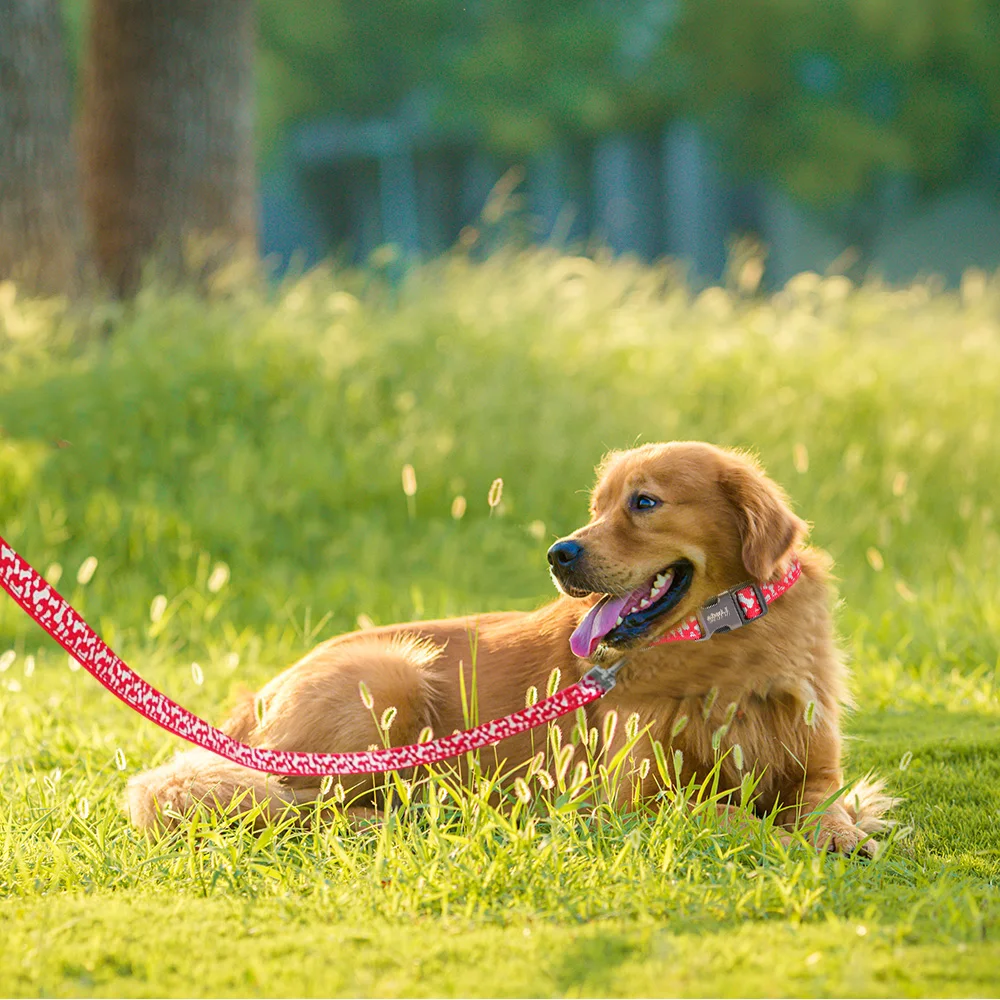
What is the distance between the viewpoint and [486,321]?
919 cm

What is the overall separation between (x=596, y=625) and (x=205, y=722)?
3.41 ft

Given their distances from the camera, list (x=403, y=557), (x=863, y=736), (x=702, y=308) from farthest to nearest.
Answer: (x=702, y=308) < (x=403, y=557) < (x=863, y=736)

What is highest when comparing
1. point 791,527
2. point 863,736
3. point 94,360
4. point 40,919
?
point 94,360

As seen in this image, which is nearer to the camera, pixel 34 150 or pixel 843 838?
pixel 843 838

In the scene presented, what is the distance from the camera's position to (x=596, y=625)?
338 centimetres

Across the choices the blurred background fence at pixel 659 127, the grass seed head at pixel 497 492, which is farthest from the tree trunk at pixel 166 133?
the blurred background fence at pixel 659 127

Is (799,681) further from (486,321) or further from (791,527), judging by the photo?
(486,321)

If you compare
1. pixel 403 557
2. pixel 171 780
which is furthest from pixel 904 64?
pixel 171 780

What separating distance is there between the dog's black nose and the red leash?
0.98 feet

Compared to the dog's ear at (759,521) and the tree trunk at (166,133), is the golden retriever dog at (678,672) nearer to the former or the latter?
the dog's ear at (759,521)

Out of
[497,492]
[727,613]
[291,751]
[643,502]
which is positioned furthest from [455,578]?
[727,613]

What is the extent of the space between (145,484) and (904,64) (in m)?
15.1

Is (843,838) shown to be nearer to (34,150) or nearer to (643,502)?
(643,502)

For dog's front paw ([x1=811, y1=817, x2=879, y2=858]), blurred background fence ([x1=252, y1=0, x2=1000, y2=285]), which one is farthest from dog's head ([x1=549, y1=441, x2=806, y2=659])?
blurred background fence ([x1=252, y1=0, x2=1000, y2=285])
